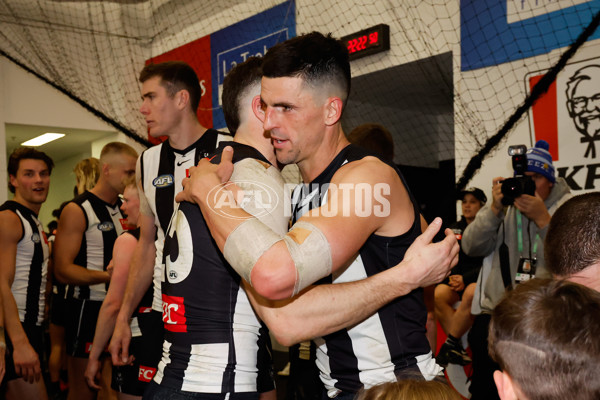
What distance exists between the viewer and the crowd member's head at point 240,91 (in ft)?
6.79

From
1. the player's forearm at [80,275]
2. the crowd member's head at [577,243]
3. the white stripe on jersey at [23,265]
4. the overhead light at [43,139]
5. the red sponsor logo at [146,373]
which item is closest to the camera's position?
the crowd member's head at [577,243]

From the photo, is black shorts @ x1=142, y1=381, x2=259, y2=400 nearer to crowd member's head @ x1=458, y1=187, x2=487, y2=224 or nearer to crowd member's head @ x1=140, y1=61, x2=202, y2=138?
crowd member's head @ x1=140, y1=61, x2=202, y2=138

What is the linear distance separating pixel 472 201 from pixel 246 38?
13.1 ft

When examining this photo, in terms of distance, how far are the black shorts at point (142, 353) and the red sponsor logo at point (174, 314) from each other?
79cm

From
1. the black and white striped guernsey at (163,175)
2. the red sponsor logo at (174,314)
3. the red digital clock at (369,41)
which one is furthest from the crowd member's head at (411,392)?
the red digital clock at (369,41)

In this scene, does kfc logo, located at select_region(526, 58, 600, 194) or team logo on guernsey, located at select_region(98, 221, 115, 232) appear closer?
team logo on guernsey, located at select_region(98, 221, 115, 232)

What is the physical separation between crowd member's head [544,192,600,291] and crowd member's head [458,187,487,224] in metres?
3.08

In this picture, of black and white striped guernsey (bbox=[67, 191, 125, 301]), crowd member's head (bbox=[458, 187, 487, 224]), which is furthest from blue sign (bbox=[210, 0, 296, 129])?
black and white striped guernsey (bbox=[67, 191, 125, 301])

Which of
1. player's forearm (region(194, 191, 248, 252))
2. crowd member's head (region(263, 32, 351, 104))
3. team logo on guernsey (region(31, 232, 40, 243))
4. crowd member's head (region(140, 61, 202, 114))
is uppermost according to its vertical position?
crowd member's head (region(140, 61, 202, 114))

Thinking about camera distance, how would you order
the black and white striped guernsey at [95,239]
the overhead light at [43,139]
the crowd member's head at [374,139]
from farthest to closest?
the overhead light at [43,139] < the black and white striped guernsey at [95,239] < the crowd member's head at [374,139]

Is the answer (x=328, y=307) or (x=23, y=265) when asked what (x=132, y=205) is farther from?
(x=328, y=307)

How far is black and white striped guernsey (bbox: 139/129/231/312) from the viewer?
2631mm

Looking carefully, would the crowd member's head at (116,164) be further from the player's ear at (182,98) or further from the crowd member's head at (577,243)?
the crowd member's head at (577,243)

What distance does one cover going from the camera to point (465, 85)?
17.3 ft
